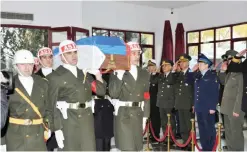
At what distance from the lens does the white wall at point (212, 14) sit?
29.6ft

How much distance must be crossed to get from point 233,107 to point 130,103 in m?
2.05

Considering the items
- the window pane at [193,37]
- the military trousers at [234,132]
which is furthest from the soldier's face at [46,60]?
the window pane at [193,37]

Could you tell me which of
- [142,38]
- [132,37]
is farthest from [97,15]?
[142,38]

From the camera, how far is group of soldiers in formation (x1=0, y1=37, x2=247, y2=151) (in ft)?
10.2

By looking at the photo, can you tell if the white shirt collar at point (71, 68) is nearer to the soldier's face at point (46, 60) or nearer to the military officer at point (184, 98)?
the soldier's face at point (46, 60)

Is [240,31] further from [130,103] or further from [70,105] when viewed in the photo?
[70,105]

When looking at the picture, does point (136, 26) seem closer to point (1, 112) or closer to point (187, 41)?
point (187, 41)

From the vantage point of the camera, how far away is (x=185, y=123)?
585cm

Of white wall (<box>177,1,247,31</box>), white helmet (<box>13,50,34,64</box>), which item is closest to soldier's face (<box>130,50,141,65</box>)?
white helmet (<box>13,50,34,64</box>)

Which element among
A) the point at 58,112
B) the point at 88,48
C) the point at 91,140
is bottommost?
the point at 91,140

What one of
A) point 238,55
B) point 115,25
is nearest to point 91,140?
point 238,55

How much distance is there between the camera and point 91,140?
11.0 feet

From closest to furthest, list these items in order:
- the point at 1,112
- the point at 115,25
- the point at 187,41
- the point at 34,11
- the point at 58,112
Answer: the point at 1,112, the point at 58,112, the point at 34,11, the point at 115,25, the point at 187,41

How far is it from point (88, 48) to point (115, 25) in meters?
6.35
